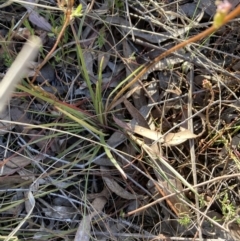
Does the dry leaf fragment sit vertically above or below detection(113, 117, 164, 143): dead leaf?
below

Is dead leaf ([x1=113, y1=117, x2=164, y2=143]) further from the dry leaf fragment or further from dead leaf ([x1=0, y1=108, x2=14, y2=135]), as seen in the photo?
dead leaf ([x1=0, y1=108, x2=14, y2=135])

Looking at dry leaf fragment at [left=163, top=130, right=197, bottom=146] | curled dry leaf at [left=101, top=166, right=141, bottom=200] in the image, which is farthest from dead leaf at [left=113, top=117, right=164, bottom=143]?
curled dry leaf at [left=101, top=166, right=141, bottom=200]

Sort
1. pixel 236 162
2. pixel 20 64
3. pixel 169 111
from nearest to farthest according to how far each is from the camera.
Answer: pixel 20 64 < pixel 236 162 < pixel 169 111

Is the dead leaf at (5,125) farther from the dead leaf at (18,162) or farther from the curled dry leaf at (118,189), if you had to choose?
the curled dry leaf at (118,189)

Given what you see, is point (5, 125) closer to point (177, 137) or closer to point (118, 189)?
point (118, 189)

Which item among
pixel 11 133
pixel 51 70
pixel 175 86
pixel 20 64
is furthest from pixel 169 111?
pixel 20 64

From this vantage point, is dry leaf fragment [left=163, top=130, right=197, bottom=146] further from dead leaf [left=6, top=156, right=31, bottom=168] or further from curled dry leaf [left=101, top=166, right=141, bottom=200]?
dead leaf [left=6, top=156, right=31, bottom=168]

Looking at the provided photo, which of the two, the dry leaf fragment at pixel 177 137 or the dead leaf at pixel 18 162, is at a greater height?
the dead leaf at pixel 18 162

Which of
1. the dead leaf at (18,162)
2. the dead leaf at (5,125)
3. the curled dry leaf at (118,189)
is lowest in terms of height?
the curled dry leaf at (118,189)

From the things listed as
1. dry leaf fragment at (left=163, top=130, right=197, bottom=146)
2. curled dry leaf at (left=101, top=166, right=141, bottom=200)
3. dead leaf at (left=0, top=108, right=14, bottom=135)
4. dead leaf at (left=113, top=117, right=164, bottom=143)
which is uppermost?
dead leaf at (left=0, top=108, right=14, bottom=135)

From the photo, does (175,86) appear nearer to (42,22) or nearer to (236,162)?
(236,162)

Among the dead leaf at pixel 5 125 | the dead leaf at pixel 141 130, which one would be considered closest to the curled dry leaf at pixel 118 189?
the dead leaf at pixel 141 130
